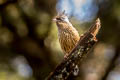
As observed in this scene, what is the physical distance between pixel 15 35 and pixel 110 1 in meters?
2.38

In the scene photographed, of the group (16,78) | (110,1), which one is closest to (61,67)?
(16,78)

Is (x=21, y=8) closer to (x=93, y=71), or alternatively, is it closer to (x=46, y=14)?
(x=46, y=14)

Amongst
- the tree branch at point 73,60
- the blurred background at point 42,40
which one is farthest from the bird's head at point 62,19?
the blurred background at point 42,40

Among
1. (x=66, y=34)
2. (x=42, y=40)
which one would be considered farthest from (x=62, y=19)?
(x=42, y=40)

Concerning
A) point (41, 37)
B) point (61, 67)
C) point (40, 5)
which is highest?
point (40, 5)

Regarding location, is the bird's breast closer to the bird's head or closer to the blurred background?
the bird's head

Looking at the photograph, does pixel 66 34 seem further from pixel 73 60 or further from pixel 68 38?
pixel 73 60

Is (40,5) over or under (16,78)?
over

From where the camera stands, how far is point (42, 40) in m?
11.3

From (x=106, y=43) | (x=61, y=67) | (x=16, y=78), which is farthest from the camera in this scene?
(x=106, y=43)

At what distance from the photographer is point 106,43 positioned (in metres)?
11.9

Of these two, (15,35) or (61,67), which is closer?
(61,67)

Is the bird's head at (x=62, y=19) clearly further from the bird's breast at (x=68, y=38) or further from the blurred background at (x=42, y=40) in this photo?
the blurred background at (x=42, y=40)

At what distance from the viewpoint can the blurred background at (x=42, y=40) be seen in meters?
11.2
